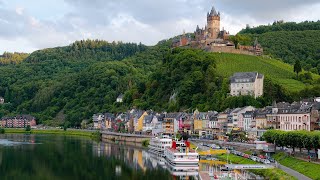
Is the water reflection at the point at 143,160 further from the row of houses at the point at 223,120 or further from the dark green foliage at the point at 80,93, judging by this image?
the dark green foliage at the point at 80,93

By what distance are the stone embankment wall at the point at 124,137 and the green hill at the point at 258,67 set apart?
77.5ft

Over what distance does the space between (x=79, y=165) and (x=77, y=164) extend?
1320mm

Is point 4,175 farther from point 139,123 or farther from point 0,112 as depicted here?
point 0,112

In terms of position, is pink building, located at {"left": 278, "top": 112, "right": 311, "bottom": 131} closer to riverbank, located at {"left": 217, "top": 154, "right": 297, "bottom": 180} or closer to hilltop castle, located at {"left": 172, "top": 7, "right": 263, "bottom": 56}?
riverbank, located at {"left": 217, "top": 154, "right": 297, "bottom": 180}

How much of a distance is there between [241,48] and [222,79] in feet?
99.7

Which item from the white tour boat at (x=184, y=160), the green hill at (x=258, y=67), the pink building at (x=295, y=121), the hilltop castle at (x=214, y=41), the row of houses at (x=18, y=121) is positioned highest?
the hilltop castle at (x=214, y=41)

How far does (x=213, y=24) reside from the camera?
149 m

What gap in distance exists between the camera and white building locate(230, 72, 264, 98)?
98.4 meters

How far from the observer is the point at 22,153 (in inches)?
3189

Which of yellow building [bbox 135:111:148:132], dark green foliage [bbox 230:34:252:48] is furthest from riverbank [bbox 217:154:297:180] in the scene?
dark green foliage [bbox 230:34:252:48]

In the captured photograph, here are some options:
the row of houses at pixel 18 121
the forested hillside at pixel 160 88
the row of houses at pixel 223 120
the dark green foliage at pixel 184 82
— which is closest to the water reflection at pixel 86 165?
the row of houses at pixel 223 120

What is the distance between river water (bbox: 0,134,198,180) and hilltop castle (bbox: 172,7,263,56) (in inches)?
2322

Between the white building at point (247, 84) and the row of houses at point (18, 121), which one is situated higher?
the white building at point (247, 84)

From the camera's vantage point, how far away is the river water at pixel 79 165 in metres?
56.2
